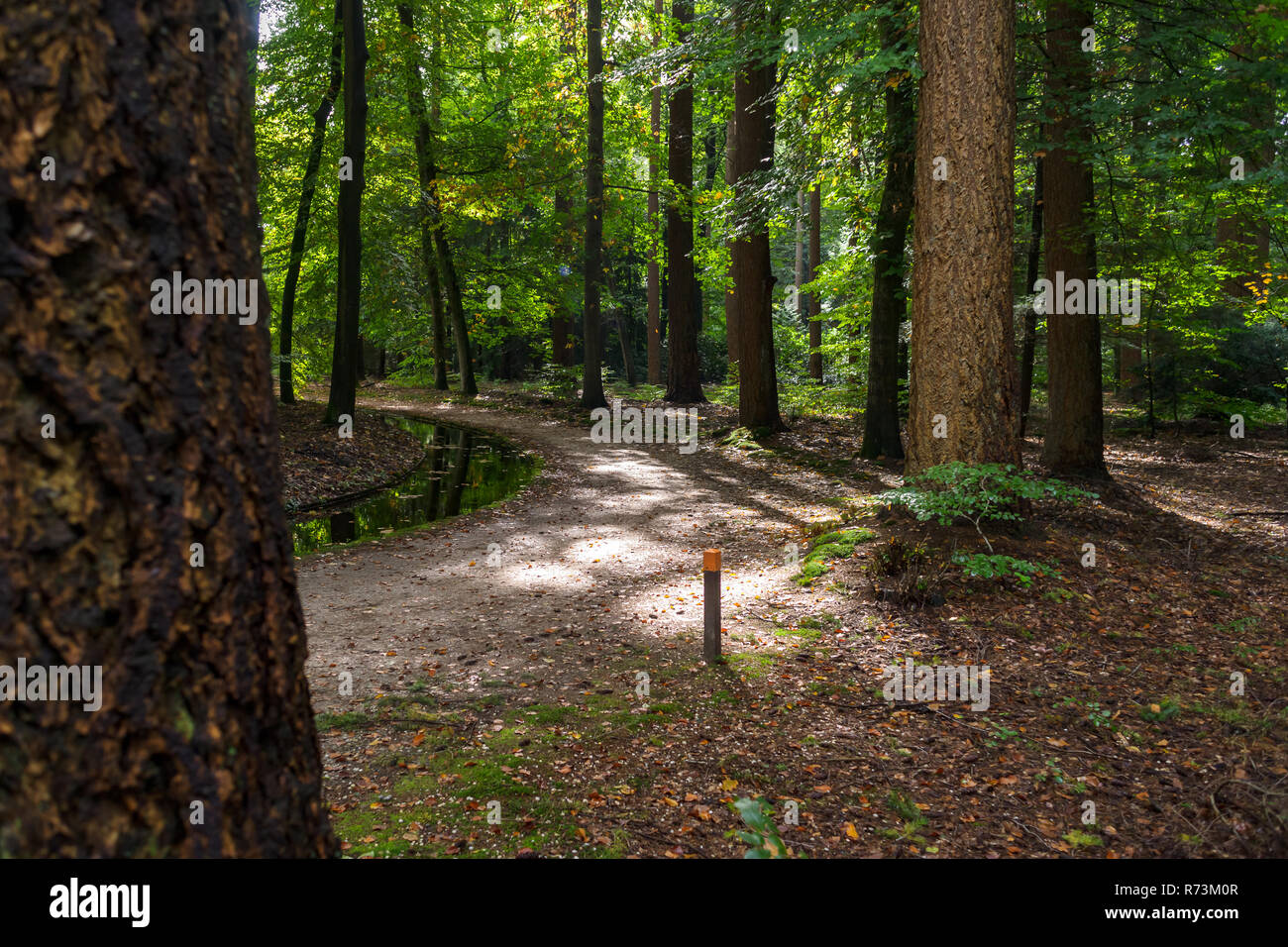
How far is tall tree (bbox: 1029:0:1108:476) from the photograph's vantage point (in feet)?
32.9

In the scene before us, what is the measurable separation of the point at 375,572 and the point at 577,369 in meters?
19.8

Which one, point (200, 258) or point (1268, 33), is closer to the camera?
point (200, 258)

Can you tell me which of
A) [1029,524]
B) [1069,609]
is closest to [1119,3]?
[1029,524]

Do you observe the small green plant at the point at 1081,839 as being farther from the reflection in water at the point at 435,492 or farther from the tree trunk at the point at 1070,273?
the tree trunk at the point at 1070,273

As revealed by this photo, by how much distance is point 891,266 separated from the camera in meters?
12.4

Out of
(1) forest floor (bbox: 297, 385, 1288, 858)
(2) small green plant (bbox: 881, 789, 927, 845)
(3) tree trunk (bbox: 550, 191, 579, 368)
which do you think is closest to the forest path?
(1) forest floor (bbox: 297, 385, 1288, 858)

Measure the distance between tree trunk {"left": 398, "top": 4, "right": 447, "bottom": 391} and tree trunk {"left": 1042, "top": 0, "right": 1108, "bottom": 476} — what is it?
14.2m

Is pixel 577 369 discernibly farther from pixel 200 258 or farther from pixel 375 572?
pixel 200 258

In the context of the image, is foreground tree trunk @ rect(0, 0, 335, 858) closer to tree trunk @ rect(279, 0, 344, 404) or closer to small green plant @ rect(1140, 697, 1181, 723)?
small green plant @ rect(1140, 697, 1181, 723)

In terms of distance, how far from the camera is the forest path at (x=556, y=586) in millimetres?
6031

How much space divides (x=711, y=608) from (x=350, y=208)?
1282 cm

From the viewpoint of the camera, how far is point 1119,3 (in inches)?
356

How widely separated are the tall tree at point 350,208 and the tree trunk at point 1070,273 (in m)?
12.0

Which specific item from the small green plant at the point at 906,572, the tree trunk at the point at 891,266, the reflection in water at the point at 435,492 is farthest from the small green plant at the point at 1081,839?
the tree trunk at the point at 891,266
